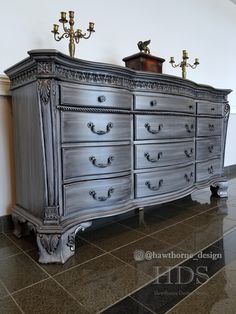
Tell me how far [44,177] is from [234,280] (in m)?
1.01

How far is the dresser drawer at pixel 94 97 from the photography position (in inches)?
50.6

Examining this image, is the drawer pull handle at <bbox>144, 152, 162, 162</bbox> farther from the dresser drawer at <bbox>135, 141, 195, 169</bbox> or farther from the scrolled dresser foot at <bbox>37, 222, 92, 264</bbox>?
the scrolled dresser foot at <bbox>37, 222, 92, 264</bbox>

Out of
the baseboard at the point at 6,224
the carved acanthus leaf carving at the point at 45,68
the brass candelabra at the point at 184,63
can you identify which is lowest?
the baseboard at the point at 6,224

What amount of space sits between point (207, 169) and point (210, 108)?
1.77ft

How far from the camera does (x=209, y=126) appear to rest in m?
2.24

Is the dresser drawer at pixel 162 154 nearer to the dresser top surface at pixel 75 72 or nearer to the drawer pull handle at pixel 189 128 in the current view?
the drawer pull handle at pixel 189 128

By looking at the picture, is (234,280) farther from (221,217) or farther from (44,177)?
(44,177)

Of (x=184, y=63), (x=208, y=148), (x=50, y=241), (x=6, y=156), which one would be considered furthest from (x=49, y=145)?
(x=184, y=63)

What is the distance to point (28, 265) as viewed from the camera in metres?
1.28

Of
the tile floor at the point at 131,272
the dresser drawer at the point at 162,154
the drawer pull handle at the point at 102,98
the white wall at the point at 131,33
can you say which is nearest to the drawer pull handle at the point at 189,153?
the dresser drawer at the point at 162,154

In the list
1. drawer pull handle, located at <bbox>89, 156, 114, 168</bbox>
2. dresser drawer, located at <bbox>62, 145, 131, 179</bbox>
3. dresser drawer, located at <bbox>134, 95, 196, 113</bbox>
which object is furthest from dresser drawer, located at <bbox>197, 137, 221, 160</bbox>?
drawer pull handle, located at <bbox>89, 156, 114, 168</bbox>

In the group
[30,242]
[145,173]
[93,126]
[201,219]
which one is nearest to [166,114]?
[145,173]

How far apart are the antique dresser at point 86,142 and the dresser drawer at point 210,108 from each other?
0.85 feet

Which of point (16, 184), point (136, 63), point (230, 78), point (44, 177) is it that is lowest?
point (16, 184)
